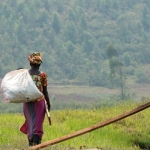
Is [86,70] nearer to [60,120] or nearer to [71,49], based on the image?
[71,49]

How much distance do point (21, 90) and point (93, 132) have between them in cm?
414

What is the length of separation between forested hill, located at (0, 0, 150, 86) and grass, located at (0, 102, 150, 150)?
86737 mm

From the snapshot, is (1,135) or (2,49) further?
(2,49)

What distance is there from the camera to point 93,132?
1141 centimetres

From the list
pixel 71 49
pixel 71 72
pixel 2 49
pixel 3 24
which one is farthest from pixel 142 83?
pixel 3 24

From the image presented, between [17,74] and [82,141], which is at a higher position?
[17,74]

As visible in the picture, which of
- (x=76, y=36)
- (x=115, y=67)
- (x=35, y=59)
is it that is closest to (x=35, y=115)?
(x=35, y=59)

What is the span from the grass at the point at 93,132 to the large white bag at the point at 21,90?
0.95 m

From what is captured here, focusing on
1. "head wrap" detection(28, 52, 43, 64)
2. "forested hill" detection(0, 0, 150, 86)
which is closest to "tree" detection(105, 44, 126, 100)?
"forested hill" detection(0, 0, 150, 86)

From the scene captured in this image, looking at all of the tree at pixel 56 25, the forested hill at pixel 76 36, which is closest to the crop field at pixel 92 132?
the forested hill at pixel 76 36

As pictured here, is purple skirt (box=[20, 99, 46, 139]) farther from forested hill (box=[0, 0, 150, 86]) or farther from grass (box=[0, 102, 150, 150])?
forested hill (box=[0, 0, 150, 86])

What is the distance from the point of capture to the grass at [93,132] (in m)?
9.66

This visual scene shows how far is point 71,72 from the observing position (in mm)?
111250

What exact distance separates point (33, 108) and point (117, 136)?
3.97 meters
